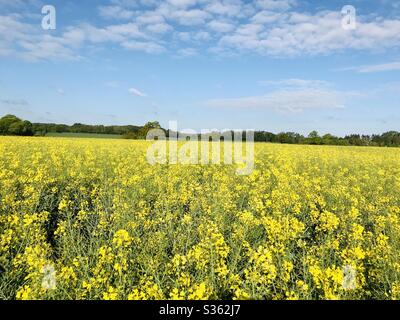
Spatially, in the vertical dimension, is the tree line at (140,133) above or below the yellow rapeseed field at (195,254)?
above

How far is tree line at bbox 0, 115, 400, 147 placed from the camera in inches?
1937

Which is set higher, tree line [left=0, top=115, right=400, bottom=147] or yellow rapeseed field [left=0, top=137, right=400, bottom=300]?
tree line [left=0, top=115, right=400, bottom=147]

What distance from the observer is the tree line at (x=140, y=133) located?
49.2 m

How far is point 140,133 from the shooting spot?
164 feet

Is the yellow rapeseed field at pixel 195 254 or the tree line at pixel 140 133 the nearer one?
the yellow rapeseed field at pixel 195 254

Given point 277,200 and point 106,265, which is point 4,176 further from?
point 277,200

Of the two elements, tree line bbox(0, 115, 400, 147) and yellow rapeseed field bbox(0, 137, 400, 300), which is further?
tree line bbox(0, 115, 400, 147)

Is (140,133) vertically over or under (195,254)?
over

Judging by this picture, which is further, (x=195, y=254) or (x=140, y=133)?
(x=140, y=133)

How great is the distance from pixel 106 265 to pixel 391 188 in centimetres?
871
